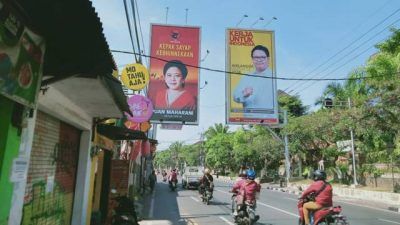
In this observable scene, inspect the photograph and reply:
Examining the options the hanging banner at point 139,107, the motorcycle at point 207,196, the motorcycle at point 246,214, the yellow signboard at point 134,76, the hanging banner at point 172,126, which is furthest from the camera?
the hanging banner at point 172,126

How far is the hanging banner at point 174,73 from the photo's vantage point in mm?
20203

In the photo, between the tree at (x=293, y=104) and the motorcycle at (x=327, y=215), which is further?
the tree at (x=293, y=104)

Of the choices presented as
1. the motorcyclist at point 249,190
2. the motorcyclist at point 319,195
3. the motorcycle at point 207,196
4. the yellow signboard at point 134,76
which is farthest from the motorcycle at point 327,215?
the motorcycle at point 207,196

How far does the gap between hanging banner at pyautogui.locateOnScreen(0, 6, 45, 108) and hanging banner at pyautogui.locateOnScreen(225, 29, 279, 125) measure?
16609mm

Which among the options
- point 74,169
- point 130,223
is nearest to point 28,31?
point 74,169

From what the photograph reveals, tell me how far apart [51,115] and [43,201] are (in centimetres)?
145

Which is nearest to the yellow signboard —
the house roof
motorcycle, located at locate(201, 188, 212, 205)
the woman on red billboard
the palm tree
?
the woman on red billboard

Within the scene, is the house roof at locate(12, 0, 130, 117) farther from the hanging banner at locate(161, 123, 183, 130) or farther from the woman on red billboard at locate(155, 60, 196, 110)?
the hanging banner at locate(161, 123, 183, 130)

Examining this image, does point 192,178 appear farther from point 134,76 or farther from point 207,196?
point 134,76

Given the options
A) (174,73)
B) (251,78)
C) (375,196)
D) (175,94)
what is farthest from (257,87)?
(375,196)

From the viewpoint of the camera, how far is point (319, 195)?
Result: 8836 mm

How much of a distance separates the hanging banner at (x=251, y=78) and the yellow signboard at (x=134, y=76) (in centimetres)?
794

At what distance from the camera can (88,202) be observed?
10.5 metres

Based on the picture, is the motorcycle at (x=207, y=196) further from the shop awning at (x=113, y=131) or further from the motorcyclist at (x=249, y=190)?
the motorcyclist at (x=249, y=190)
